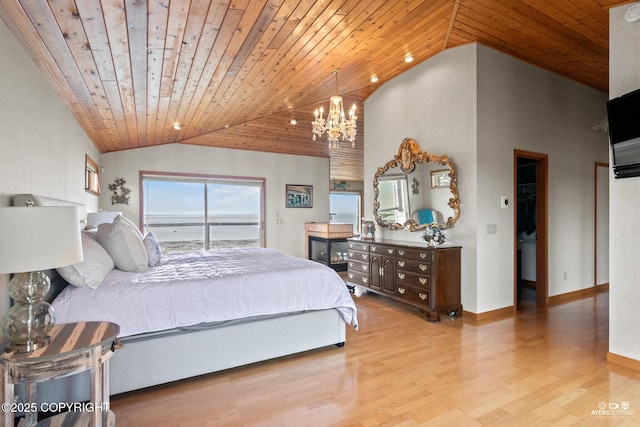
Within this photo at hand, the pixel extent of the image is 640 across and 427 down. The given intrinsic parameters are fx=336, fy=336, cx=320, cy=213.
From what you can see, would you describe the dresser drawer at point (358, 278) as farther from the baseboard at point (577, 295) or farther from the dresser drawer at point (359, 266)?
the baseboard at point (577, 295)

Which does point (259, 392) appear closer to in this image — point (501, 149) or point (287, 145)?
point (501, 149)

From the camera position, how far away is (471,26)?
355 centimetres

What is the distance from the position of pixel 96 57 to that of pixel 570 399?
4.00 meters

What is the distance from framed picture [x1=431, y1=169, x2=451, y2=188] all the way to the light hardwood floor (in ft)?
5.91

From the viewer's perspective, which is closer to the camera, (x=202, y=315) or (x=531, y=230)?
(x=202, y=315)

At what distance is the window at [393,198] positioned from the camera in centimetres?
480

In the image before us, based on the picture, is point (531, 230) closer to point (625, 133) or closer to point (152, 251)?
point (625, 133)

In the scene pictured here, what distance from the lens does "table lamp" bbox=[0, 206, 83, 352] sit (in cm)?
144

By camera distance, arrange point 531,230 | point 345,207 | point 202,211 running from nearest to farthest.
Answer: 1. point 531,230
2. point 202,211
3. point 345,207

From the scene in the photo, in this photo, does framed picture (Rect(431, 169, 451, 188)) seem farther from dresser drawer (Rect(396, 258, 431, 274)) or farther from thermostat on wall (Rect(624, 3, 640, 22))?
thermostat on wall (Rect(624, 3, 640, 22))

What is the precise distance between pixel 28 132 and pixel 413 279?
12.7 feet

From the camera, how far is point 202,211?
677 cm

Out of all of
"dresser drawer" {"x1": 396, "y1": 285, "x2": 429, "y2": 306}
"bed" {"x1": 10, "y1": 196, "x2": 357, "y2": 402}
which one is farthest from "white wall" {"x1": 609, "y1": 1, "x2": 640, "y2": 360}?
"bed" {"x1": 10, "y1": 196, "x2": 357, "y2": 402}

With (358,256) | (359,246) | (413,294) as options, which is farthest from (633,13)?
(358,256)
